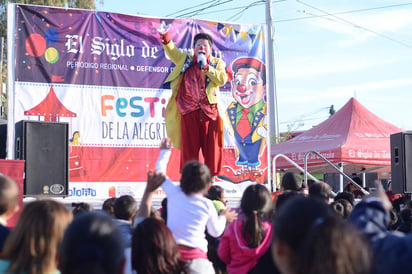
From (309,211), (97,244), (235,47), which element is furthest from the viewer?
(235,47)

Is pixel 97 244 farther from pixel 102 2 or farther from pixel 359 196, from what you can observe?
pixel 102 2

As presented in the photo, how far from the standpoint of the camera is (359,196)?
8.78 m

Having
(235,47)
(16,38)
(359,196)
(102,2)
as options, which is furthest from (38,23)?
(102,2)

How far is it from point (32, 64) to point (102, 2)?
1094cm

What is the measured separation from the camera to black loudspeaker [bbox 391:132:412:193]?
7.95 meters

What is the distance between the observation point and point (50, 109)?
8.05 m

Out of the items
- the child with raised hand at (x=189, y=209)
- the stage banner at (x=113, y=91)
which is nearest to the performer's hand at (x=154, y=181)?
the child with raised hand at (x=189, y=209)

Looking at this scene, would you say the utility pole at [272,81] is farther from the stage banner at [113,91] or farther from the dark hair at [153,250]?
the dark hair at [153,250]

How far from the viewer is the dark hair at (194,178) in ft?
11.4

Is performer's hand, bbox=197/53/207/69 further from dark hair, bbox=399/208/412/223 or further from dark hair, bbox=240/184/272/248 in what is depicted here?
dark hair, bbox=240/184/272/248

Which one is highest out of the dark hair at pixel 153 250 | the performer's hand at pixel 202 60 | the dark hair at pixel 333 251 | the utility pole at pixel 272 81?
the utility pole at pixel 272 81

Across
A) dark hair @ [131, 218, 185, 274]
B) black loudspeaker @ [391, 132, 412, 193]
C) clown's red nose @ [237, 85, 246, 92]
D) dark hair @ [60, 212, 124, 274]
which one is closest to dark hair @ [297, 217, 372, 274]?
dark hair @ [60, 212, 124, 274]

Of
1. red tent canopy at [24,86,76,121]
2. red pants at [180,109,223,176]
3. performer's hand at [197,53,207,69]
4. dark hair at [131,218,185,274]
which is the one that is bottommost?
dark hair at [131,218,185,274]

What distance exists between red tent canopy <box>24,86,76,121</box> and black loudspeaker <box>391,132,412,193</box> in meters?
4.47
